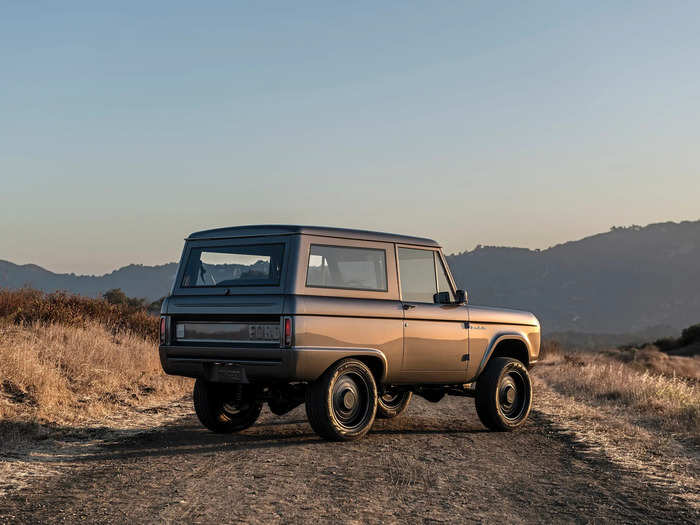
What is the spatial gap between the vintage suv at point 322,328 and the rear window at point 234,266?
0.04 ft

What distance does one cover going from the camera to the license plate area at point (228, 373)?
8.01 meters

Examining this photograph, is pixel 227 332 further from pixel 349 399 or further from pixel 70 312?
pixel 70 312

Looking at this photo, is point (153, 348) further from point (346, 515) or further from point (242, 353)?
point (346, 515)

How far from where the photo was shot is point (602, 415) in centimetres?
1151

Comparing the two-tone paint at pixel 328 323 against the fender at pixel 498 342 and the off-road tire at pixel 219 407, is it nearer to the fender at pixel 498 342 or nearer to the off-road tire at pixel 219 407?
the fender at pixel 498 342

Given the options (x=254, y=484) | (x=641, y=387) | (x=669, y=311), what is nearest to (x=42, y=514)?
(x=254, y=484)

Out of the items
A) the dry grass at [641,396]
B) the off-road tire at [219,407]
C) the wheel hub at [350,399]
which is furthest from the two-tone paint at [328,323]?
the dry grass at [641,396]

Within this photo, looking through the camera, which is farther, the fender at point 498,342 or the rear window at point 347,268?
the fender at point 498,342

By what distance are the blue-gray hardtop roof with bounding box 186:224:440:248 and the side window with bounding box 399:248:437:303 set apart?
16cm

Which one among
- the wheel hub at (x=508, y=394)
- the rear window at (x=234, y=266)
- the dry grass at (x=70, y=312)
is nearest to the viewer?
the rear window at (x=234, y=266)

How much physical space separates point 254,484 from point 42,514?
162cm

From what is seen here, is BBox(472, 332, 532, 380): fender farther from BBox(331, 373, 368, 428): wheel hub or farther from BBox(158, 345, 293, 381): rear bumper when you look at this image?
BBox(158, 345, 293, 381): rear bumper

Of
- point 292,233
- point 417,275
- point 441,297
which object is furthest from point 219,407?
point 441,297

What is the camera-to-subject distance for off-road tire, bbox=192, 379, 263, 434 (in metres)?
9.05
